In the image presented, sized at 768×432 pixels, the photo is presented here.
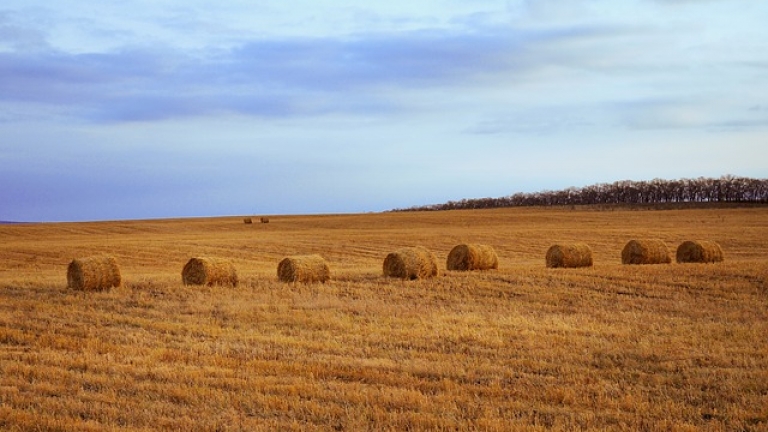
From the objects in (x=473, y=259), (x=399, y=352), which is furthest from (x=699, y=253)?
(x=399, y=352)

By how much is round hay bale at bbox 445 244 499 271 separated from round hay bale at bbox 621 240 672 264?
16.5 ft

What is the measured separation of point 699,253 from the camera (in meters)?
25.8

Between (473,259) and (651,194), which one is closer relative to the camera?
(473,259)

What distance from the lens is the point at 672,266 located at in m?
23.4

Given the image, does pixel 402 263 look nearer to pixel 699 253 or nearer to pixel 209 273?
pixel 209 273

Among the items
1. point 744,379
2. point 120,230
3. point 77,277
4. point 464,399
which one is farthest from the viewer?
point 120,230

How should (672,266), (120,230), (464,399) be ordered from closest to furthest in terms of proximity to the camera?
1. (464,399)
2. (672,266)
3. (120,230)

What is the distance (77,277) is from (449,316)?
986cm

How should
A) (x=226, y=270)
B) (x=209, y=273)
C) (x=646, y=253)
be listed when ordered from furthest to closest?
(x=646, y=253) < (x=226, y=270) < (x=209, y=273)

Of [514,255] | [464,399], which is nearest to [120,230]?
[514,255]

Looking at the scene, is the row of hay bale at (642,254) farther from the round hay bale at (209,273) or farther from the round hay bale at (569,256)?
the round hay bale at (209,273)

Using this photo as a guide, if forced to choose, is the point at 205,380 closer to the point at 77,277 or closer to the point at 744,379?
the point at 744,379

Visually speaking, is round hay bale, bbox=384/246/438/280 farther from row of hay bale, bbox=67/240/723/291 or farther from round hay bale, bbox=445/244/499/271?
round hay bale, bbox=445/244/499/271

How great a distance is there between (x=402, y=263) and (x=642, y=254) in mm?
8687
